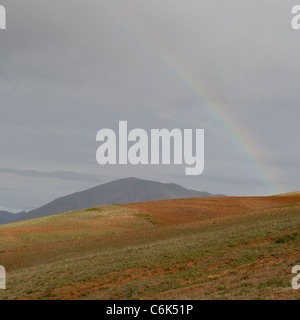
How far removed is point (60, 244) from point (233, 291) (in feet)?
136

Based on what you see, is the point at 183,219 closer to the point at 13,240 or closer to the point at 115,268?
the point at 13,240

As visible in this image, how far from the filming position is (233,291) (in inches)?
720

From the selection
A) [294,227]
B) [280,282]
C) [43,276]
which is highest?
[294,227]

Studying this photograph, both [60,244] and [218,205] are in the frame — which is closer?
[60,244]

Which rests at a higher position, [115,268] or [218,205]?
[218,205]

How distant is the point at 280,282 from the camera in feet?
60.2

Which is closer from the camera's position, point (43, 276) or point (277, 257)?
point (277, 257)

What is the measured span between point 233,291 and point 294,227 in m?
19.2
